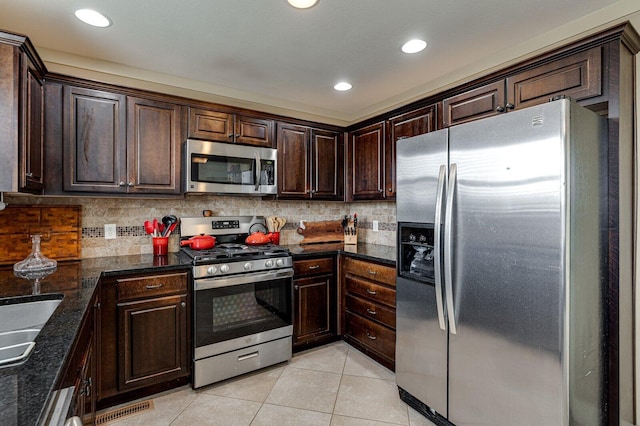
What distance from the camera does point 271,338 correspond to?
267 centimetres

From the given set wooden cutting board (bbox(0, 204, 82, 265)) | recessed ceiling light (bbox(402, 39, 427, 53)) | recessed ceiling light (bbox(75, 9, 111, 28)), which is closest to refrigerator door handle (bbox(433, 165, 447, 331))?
recessed ceiling light (bbox(402, 39, 427, 53))

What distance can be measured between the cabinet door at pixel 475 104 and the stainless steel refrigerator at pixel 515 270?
544 mm

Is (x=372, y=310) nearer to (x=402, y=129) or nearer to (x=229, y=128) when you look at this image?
(x=402, y=129)

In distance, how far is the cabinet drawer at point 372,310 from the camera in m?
2.58

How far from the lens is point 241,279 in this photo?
253 centimetres

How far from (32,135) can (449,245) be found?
250 centimetres

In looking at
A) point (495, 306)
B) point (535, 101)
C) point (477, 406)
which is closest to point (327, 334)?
point (477, 406)

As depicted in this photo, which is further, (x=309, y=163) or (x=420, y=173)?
(x=309, y=163)

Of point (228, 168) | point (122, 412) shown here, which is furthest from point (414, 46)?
point (122, 412)

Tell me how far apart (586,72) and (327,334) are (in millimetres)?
2699

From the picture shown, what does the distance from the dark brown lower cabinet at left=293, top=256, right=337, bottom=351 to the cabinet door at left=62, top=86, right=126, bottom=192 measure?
5.30 ft

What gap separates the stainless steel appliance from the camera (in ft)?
7.80

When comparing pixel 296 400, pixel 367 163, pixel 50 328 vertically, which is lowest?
pixel 296 400

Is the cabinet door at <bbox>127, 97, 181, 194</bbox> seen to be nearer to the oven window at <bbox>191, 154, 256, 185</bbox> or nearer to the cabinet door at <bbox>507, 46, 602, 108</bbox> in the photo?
the oven window at <bbox>191, 154, 256, 185</bbox>
